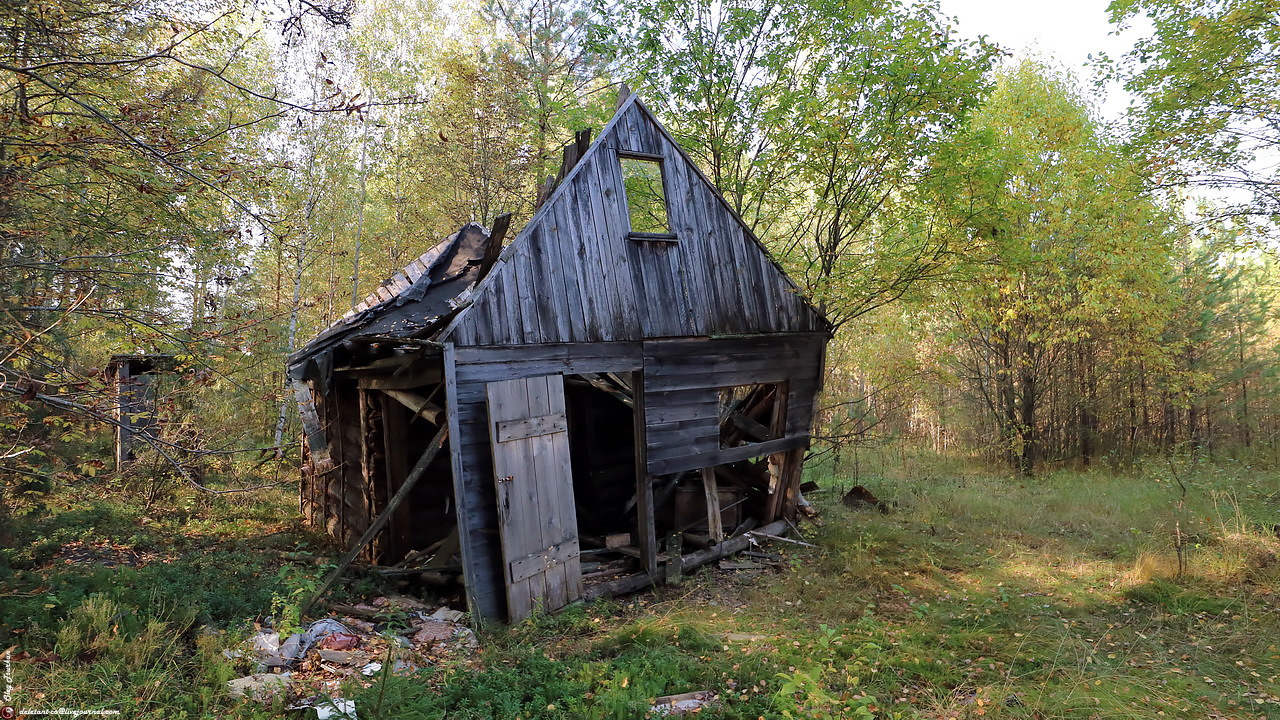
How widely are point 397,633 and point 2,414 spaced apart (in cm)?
425

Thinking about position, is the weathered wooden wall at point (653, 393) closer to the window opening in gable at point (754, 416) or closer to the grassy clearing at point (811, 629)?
the window opening in gable at point (754, 416)

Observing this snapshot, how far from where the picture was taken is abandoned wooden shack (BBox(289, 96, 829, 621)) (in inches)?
252

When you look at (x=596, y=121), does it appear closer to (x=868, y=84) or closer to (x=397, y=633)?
(x=868, y=84)

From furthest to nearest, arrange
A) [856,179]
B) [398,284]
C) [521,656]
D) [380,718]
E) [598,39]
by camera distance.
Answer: [598,39] < [856,179] < [398,284] < [521,656] < [380,718]

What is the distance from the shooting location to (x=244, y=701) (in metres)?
3.98

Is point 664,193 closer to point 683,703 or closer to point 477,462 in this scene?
point 477,462

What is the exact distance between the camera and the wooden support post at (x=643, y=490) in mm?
7746

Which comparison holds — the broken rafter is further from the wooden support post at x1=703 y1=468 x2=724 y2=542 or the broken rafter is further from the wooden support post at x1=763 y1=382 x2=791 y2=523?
the wooden support post at x1=763 y1=382 x2=791 y2=523

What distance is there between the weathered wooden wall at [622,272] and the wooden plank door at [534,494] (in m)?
0.66

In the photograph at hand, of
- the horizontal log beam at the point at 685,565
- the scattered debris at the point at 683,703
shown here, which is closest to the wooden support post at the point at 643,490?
the horizontal log beam at the point at 685,565

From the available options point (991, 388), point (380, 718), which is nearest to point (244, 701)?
point (380, 718)

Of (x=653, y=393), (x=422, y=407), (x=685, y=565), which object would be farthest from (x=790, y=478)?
(x=422, y=407)

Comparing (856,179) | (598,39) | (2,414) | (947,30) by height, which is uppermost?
(598,39)

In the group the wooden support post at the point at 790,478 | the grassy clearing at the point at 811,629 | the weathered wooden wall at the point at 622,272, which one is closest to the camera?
the grassy clearing at the point at 811,629
